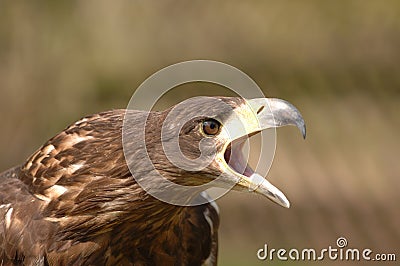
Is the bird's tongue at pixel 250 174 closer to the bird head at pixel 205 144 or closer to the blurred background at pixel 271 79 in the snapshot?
the bird head at pixel 205 144

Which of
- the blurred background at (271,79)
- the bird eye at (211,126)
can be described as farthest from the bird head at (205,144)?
the blurred background at (271,79)

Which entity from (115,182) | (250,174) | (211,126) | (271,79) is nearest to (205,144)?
(211,126)

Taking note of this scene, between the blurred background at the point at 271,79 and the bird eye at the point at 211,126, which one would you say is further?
the blurred background at the point at 271,79

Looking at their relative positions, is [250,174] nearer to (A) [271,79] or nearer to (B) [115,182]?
(B) [115,182]

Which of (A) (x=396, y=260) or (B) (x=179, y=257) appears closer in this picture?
(B) (x=179, y=257)

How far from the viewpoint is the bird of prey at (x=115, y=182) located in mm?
3264

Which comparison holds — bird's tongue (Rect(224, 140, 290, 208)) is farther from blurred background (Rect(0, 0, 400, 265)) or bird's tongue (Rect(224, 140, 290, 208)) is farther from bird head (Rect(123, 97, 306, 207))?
blurred background (Rect(0, 0, 400, 265))

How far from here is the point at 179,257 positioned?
383 centimetres

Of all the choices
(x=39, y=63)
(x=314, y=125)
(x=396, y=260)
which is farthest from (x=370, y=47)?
(x=39, y=63)

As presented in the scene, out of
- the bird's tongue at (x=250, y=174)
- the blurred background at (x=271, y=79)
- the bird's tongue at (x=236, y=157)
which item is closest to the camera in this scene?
the bird's tongue at (x=250, y=174)

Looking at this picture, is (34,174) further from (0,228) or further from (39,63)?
(39,63)

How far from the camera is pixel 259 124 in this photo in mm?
3227

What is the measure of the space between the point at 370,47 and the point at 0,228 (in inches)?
229

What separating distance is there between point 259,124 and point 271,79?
18.3 ft
